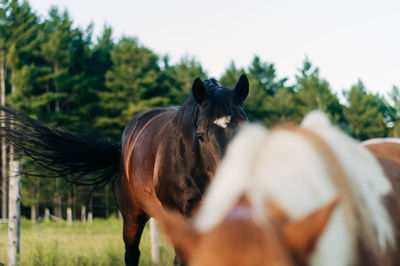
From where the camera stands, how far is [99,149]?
5.85m

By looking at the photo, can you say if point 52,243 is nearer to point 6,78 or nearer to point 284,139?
point 284,139

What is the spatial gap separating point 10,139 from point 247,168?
15.1 feet

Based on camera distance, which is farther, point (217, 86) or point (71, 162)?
point (71, 162)

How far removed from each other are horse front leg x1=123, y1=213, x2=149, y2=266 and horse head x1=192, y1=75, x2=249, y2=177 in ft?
5.75

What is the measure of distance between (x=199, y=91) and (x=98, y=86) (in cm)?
3464

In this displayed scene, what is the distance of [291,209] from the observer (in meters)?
1.29

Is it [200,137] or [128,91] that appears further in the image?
[128,91]

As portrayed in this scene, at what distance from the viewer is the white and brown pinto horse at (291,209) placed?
1.15 m

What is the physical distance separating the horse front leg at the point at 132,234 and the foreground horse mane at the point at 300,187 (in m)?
3.89

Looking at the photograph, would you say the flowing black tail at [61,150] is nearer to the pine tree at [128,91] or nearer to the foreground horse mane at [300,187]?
the foreground horse mane at [300,187]

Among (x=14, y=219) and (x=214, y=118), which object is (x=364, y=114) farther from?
(x=214, y=118)

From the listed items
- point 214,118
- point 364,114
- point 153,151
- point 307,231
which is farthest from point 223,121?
point 364,114

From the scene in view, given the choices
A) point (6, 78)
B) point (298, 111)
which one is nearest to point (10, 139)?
point (6, 78)

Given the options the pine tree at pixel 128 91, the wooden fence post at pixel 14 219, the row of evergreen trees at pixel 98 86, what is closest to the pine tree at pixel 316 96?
the row of evergreen trees at pixel 98 86
